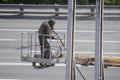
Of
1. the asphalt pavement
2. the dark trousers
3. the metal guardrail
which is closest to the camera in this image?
the dark trousers

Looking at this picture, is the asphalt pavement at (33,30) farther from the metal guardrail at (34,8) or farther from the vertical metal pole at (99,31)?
A: the vertical metal pole at (99,31)

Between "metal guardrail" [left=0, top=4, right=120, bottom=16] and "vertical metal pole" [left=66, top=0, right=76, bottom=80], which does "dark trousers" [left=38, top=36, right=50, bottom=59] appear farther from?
"metal guardrail" [left=0, top=4, right=120, bottom=16]

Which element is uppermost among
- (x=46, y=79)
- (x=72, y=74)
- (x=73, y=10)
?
(x=73, y=10)

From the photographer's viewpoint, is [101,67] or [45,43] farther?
[45,43]

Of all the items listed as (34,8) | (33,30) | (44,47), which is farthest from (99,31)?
(34,8)

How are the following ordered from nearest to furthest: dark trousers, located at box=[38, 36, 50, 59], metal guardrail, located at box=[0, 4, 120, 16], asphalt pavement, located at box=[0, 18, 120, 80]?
dark trousers, located at box=[38, 36, 50, 59] → asphalt pavement, located at box=[0, 18, 120, 80] → metal guardrail, located at box=[0, 4, 120, 16]

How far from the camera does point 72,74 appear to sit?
291 inches

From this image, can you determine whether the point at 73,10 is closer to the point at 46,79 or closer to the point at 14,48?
the point at 46,79

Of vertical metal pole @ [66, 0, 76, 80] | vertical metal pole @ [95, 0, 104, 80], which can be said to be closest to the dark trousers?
vertical metal pole @ [66, 0, 76, 80]

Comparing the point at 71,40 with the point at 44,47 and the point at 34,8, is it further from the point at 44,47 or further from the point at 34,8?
the point at 34,8

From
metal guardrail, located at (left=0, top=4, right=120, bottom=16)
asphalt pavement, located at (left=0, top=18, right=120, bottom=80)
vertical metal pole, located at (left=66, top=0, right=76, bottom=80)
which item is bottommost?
asphalt pavement, located at (left=0, top=18, right=120, bottom=80)

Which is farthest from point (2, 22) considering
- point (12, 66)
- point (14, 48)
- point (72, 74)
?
point (72, 74)

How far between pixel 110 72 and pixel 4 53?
5282 millimetres

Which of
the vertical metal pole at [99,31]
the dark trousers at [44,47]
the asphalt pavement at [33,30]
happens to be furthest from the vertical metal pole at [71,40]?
the asphalt pavement at [33,30]
